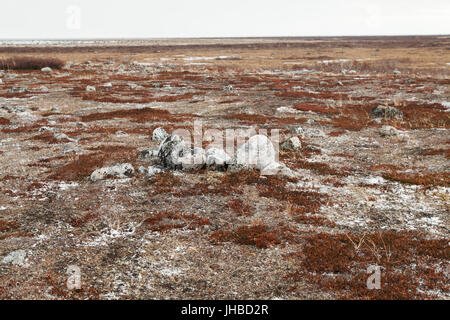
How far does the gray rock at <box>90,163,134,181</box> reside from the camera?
17.4 metres

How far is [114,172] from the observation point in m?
17.8

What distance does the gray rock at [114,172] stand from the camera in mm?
17438

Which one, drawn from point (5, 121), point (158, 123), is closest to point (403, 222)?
point (158, 123)

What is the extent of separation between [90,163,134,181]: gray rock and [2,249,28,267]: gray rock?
6.86 meters

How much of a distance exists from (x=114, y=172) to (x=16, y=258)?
25.2ft

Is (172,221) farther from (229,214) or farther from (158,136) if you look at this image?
(158,136)

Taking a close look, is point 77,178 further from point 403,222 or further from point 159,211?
point 403,222

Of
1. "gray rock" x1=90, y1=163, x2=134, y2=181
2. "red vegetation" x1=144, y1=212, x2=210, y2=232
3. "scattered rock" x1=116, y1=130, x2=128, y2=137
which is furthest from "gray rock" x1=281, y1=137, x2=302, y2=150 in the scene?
"scattered rock" x1=116, y1=130, x2=128, y2=137

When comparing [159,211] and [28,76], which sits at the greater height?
[28,76]

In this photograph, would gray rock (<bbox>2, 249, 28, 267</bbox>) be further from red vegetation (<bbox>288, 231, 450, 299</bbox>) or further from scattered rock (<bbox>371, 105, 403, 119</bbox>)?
scattered rock (<bbox>371, 105, 403, 119</bbox>)

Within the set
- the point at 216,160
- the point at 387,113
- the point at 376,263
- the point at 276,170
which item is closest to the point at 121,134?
the point at 216,160

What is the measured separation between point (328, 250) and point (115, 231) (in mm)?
7432

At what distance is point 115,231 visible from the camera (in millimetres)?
12477
